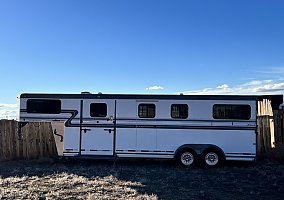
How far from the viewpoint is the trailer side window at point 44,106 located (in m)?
13.0

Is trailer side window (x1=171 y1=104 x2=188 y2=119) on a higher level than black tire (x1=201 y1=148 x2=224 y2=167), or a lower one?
higher

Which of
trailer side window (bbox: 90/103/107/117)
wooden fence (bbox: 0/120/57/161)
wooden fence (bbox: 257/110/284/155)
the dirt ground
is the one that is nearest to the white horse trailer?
trailer side window (bbox: 90/103/107/117)

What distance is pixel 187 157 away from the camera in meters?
12.8

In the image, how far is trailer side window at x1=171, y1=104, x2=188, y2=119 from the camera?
12828 mm

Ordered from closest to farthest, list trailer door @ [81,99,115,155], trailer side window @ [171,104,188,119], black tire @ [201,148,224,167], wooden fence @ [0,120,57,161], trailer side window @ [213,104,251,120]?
trailer side window @ [213,104,251,120], black tire @ [201,148,224,167], trailer side window @ [171,104,188,119], trailer door @ [81,99,115,155], wooden fence @ [0,120,57,161]

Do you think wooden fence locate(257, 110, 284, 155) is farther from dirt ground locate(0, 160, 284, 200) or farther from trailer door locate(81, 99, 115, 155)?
trailer door locate(81, 99, 115, 155)

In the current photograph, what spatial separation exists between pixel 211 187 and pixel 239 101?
172 inches

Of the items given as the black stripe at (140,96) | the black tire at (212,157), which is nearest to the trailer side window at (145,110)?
the black stripe at (140,96)

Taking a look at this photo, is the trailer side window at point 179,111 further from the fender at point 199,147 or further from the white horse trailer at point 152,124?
the fender at point 199,147

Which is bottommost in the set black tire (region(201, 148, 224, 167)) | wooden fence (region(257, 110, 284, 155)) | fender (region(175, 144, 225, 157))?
black tire (region(201, 148, 224, 167))

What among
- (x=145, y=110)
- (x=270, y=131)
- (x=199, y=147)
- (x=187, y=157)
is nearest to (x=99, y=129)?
(x=145, y=110)

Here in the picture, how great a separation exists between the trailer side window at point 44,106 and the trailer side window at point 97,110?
119cm

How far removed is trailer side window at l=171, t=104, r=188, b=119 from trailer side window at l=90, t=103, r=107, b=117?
95.8 inches

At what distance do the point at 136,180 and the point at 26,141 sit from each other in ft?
21.5
